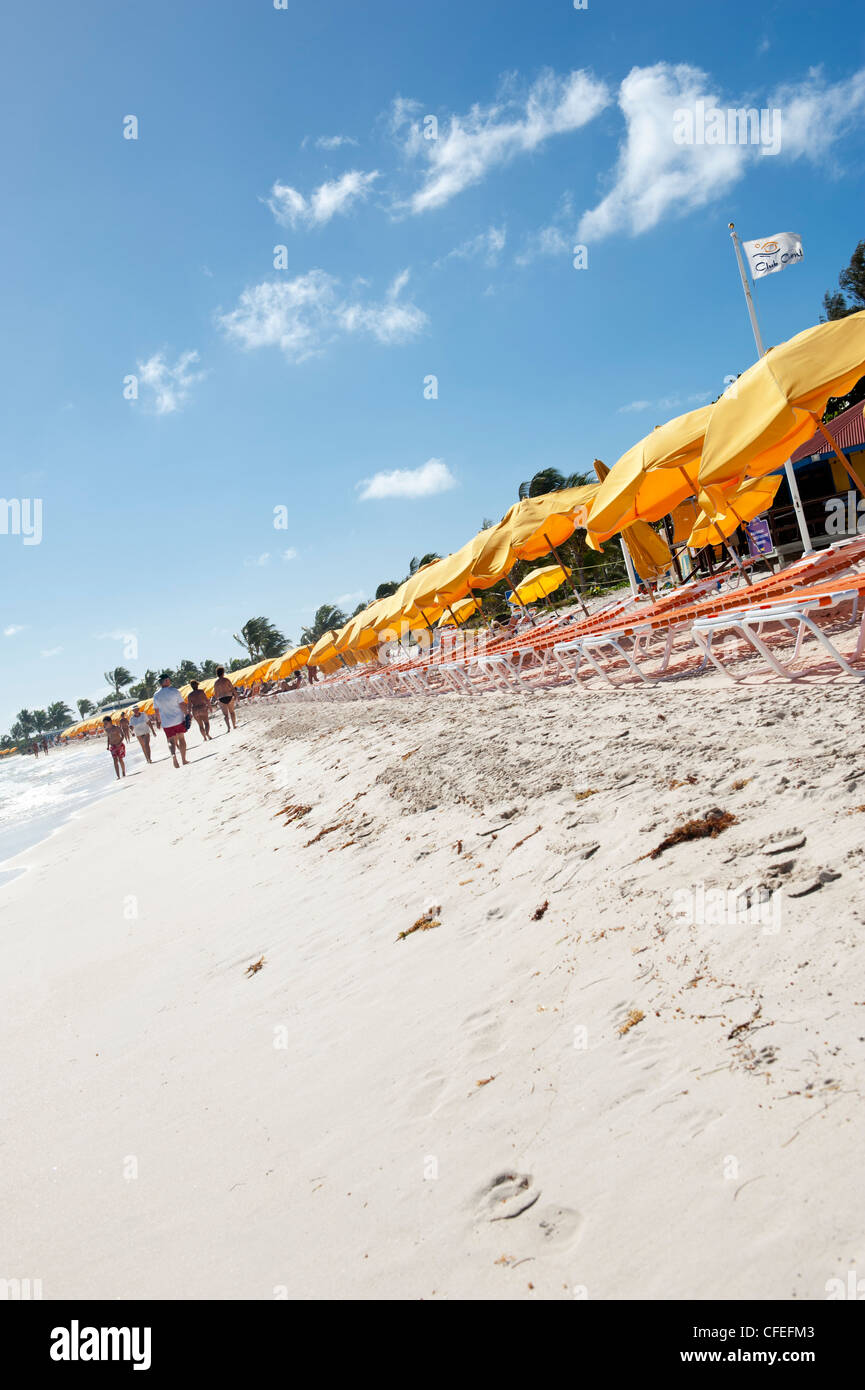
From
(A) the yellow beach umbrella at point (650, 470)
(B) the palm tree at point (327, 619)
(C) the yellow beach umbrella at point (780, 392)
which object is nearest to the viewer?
(C) the yellow beach umbrella at point (780, 392)

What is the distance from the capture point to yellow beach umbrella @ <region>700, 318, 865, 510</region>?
5172mm

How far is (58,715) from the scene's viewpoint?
551 ft

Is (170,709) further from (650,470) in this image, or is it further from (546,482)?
(546,482)

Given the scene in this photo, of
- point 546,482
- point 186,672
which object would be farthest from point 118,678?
point 546,482

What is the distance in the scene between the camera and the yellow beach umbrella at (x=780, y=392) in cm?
517

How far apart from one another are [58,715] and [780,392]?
18426 cm

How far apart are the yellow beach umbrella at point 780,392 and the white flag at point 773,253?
10.1m

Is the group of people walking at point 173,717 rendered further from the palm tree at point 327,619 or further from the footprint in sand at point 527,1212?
the palm tree at point 327,619

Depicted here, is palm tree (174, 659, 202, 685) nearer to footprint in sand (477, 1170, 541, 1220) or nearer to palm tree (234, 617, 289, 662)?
palm tree (234, 617, 289, 662)

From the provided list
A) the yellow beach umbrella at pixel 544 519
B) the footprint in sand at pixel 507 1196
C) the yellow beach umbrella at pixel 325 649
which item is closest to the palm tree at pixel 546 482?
the yellow beach umbrella at pixel 325 649

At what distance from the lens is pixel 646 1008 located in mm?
2305
